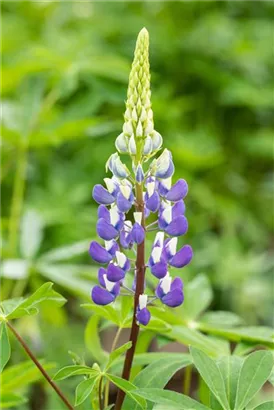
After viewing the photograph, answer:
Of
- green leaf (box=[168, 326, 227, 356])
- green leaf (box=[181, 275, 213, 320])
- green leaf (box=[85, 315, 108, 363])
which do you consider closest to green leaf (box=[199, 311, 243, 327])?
green leaf (box=[181, 275, 213, 320])

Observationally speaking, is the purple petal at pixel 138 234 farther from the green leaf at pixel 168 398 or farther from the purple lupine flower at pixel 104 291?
the green leaf at pixel 168 398

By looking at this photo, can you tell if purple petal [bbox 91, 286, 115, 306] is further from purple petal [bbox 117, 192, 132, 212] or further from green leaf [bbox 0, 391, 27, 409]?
green leaf [bbox 0, 391, 27, 409]

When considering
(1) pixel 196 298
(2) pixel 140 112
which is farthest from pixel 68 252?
(2) pixel 140 112

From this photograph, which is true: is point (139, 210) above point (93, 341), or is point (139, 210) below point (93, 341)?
above

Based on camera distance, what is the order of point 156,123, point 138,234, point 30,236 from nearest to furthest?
point 138,234
point 30,236
point 156,123

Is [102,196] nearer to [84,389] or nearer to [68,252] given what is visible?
[84,389]

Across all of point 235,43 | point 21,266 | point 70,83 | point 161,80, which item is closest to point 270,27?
point 235,43
